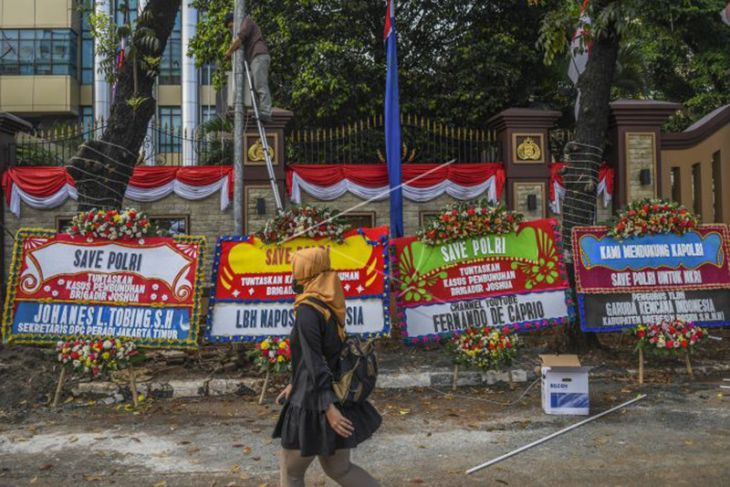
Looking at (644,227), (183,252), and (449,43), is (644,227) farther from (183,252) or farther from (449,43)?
(449,43)

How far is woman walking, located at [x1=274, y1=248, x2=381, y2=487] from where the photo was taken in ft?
11.1

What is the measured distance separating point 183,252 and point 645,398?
18.0 feet

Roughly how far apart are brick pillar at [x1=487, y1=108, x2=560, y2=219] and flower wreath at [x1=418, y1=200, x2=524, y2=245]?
6.94 m

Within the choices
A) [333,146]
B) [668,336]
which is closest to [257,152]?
[333,146]

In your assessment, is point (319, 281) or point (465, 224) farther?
point (465, 224)

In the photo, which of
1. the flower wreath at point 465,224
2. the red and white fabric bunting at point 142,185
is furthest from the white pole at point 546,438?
the red and white fabric bunting at point 142,185

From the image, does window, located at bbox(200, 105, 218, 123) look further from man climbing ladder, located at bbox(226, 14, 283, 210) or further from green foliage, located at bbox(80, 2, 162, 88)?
man climbing ladder, located at bbox(226, 14, 283, 210)

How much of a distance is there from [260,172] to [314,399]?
11.1 meters

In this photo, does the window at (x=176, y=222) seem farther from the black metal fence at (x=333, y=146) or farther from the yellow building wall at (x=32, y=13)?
the yellow building wall at (x=32, y=13)

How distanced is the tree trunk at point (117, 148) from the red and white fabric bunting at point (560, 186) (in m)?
9.15

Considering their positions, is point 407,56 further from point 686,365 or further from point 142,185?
point 686,365

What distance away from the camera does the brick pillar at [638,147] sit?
14.7 meters

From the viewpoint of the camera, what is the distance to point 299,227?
784cm

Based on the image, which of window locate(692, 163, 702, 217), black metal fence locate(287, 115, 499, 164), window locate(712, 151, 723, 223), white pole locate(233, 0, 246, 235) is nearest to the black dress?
white pole locate(233, 0, 246, 235)
